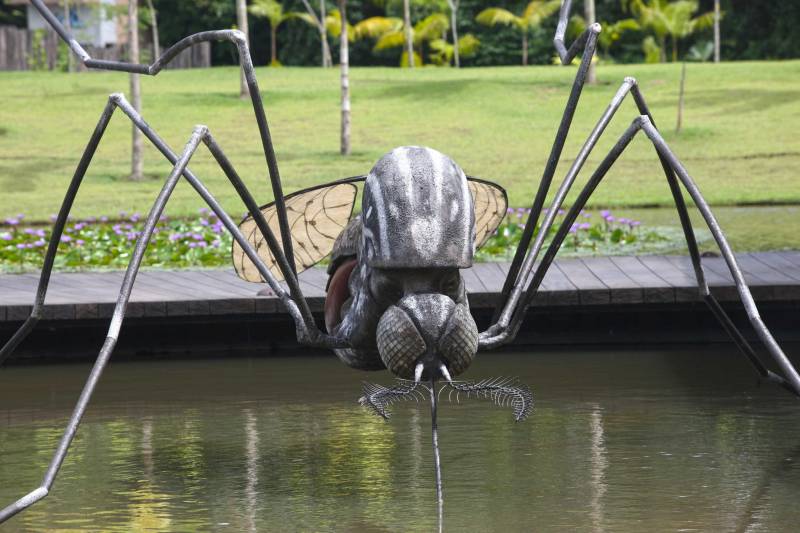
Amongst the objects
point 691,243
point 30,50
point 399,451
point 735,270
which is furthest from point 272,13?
point 735,270

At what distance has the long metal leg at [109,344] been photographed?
13.5 ft

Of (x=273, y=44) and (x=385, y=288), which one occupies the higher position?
(x=273, y=44)

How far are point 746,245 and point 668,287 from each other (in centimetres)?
398

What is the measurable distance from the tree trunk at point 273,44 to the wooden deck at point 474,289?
117 feet

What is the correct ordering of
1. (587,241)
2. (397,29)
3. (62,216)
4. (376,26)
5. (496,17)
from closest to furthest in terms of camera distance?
1. (62,216)
2. (587,241)
3. (496,17)
4. (376,26)
5. (397,29)

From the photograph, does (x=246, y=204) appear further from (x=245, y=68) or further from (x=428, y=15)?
(x=428, y=15)

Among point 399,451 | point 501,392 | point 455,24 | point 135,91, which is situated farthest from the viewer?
point 455,24

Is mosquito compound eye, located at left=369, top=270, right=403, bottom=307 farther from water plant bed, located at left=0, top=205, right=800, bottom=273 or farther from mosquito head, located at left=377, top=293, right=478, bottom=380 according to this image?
water plant bed, located at left=0, top=205, right=800, bottom=273

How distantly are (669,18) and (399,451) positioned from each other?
1522 inches

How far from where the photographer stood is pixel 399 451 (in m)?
6.23

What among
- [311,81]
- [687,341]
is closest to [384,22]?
[311,81]

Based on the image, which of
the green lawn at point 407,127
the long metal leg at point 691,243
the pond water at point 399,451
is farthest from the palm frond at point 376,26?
the long metal leg at point 691,243

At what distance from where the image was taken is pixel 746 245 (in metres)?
12.6

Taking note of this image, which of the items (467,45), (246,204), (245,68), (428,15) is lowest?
(246,204)
